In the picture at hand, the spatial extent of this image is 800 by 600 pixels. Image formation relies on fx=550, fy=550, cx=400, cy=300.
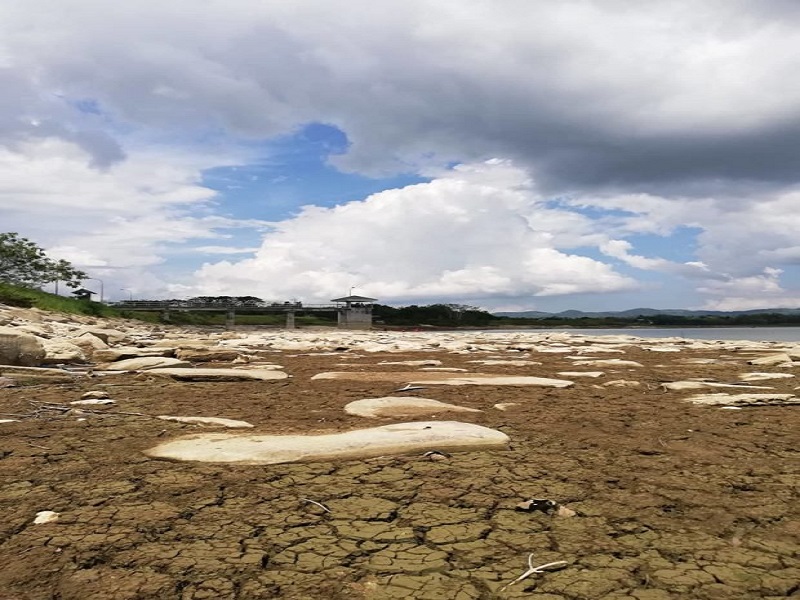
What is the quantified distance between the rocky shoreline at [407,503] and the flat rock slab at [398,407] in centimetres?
5

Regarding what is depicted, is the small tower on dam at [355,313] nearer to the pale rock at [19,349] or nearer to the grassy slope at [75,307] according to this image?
the grassy slope at [75,307]

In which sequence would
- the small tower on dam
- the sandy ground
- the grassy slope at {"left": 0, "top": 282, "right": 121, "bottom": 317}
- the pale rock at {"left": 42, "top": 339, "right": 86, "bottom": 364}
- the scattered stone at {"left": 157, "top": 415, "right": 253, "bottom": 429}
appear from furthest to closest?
the small tower on dam
the grassy slope at {"left": 0, "top": 282, "right": 121, "bottom": 317}
the pale rock at {"left": 42, "top": 339, "right": 86, "bottom": 364}
the scattered stone at {"left": 157, "top": 415, "right": 253, "bottom": 429}
the sandy ground

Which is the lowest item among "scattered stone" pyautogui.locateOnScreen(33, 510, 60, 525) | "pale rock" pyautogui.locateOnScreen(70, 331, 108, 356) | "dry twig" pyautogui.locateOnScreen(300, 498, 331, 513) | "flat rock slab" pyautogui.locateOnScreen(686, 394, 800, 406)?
"dry twig" pyautogui.locateOnScreen(300, 498, 331, 513)

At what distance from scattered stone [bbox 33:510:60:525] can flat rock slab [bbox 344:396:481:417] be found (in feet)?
10.9

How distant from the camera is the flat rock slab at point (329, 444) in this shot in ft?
14.1

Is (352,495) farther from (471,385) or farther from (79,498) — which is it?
(471,385)

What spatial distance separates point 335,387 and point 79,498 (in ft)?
17.3

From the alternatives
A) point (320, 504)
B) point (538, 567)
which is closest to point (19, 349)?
point (320, 504)

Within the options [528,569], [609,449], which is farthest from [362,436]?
[528,569]

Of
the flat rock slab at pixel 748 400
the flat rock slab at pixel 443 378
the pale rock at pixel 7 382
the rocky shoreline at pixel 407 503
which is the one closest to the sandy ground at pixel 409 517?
the rocky shoreline at pixel 407 503

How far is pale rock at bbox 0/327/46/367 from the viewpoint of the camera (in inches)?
360

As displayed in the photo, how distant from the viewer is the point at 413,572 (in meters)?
2.51

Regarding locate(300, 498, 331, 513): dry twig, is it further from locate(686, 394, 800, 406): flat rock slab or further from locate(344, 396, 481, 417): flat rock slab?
locate(686, 394, 800, 406): flat rock slab

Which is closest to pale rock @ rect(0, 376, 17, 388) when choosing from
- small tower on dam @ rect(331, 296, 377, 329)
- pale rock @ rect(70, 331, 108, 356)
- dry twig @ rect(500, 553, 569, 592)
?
pale rock @ rect(70, 331, 108, 356)
